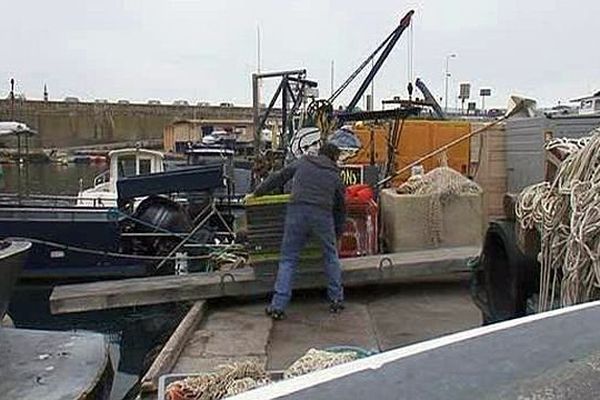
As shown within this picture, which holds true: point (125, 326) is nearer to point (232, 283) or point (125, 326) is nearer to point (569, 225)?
point (232, 283)

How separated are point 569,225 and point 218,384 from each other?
6.71 ft

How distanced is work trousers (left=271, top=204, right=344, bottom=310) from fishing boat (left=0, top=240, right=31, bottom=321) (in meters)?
2.48

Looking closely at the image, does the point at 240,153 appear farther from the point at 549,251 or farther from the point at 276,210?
the point at 549,251

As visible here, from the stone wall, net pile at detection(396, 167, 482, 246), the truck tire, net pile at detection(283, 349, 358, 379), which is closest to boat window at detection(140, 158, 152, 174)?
net pile at detection(396, 167, 482, 246)

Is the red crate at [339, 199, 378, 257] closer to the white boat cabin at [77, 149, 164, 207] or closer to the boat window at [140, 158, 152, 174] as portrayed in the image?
the white boat cabin at [77, 149, 164, 207]

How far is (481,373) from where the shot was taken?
5.67ft

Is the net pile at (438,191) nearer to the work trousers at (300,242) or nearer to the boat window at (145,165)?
the work trousers at (300,242)

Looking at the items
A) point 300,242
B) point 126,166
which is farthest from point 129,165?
point 300,242

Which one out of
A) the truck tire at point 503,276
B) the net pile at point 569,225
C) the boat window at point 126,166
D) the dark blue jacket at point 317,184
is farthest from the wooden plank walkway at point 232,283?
the boat window at point 126,166

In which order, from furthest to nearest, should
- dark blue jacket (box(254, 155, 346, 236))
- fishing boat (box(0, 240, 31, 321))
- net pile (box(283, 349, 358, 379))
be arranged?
fishing boat (box(0, 240, 31, 321)) → dark blue jacket (box(254, 155, 346, 236)) → net pile (box(283, 349, 358, 379))

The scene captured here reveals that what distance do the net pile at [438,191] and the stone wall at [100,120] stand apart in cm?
6647

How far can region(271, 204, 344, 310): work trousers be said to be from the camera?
23.0 feet

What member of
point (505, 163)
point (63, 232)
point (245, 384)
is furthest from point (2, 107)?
point (245, 384)

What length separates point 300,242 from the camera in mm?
7113
